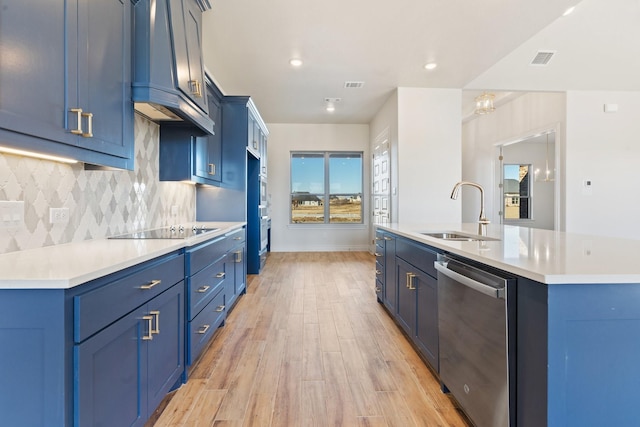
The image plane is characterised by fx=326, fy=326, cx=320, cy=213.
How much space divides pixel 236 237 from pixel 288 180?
403cm

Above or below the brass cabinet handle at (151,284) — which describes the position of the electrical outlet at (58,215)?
above

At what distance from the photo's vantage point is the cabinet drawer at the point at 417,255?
1.94 m

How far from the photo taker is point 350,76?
4500 millimetres

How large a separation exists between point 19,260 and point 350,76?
4163 millimetres

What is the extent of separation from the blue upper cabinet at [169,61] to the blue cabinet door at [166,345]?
1.10 m

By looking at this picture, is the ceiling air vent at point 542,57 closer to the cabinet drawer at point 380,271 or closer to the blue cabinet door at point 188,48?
the cabinet drawer at point 380,271

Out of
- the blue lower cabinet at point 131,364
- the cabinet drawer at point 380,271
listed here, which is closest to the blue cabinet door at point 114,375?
the blue lower cabinet at point 131,364

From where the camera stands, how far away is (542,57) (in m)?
4.46

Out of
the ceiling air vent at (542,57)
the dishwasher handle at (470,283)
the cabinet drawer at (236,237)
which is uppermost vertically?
the ceiling air vent at (542,57)

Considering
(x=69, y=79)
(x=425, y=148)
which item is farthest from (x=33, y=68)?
(x=425, y=148)

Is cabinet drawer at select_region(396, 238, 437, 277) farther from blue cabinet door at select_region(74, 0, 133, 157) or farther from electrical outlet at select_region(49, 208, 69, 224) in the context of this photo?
electrical outlet at select_region(49, 208, 69, 224)

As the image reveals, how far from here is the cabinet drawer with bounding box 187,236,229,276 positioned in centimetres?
199

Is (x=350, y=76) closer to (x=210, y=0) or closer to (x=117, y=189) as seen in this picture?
(x=210, y=0)

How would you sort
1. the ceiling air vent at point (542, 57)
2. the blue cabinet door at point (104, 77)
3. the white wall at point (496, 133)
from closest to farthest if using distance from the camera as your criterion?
A: the blue cabinet door at point (104, 77) < the ceiling air vent at point (542, 57) < the white wall at point (496, 133)
